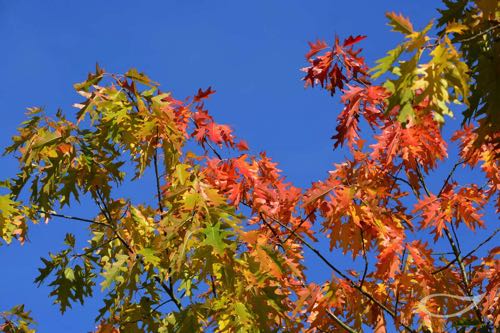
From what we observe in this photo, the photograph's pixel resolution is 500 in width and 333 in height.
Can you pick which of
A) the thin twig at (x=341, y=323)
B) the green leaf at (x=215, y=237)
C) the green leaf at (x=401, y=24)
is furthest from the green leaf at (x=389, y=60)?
the thin twig at (x=341, y=323)

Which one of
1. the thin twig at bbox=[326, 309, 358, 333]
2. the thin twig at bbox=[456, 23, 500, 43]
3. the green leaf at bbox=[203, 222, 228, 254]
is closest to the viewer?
the thin twig at bbox=[456, 23, 500, 43]

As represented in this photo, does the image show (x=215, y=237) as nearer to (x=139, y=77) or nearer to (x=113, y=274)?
(x=113, y=274)

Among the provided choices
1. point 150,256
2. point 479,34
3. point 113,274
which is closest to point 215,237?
point 150,256

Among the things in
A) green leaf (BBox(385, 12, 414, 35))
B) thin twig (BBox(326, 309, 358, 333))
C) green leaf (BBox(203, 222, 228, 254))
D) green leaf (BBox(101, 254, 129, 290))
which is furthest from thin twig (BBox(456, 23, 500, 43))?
green leaf (BBox(101, 254, 129, 290))

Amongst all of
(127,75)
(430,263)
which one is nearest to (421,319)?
(430,263)

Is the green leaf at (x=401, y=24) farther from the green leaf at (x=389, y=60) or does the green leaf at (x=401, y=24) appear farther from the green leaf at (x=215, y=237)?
the green leaf at (x=215, y=237)

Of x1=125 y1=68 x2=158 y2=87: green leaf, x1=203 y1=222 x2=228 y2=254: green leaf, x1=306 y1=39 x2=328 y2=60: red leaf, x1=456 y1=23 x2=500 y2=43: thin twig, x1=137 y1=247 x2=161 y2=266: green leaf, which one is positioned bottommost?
x1=203 y1=222 x2=228 y2=254: green leaf

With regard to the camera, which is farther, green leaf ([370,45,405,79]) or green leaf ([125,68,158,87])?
green leaf ([125,68,158,87])

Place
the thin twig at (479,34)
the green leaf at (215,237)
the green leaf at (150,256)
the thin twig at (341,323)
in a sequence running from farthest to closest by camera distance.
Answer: the thin twig at (341,323) < the green leaf at (150,256) < the green leaf at (215,237) < the thin twig at (479,34)

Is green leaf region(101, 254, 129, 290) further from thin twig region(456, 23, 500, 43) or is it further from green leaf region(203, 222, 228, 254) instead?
thin twig region(456, 23, 500, 43)

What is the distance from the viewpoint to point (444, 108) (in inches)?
130

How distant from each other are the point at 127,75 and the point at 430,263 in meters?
2.90

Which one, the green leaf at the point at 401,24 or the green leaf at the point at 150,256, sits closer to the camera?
A: the green leaf at the point at 401,24

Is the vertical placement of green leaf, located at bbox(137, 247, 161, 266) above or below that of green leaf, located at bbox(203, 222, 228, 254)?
above
